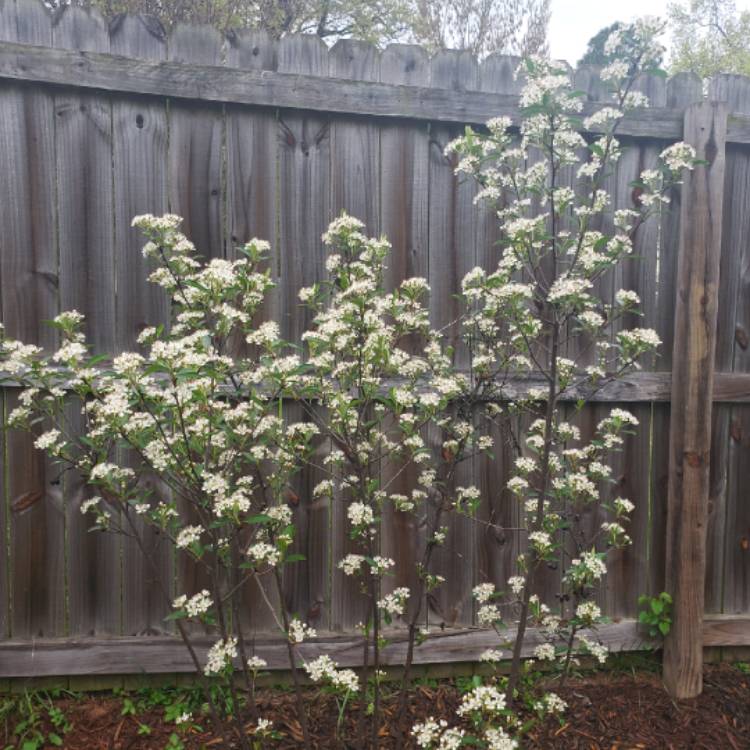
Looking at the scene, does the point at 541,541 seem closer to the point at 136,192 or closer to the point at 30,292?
the point at 136,192

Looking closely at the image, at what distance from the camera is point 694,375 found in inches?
102

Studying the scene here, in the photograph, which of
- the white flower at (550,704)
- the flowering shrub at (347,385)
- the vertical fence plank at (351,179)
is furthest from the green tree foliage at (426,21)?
the white flower at (550,704)

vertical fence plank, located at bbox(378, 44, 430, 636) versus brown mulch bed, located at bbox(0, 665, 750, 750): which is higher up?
vertical fence plank, located at bbox(378, 44, 430, 636)

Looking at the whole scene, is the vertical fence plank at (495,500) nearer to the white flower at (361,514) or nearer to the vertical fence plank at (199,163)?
the white flower at (361,514)

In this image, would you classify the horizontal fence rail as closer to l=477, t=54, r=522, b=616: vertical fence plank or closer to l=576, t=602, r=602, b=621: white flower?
l=477, t=54, r=522, b=616: vertical fence plank

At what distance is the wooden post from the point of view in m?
2.58

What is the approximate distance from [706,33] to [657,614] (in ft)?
68.4

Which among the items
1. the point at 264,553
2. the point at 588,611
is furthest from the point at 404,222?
the point at 588,611

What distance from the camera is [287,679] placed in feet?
8.39

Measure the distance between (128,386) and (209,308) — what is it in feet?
1.15

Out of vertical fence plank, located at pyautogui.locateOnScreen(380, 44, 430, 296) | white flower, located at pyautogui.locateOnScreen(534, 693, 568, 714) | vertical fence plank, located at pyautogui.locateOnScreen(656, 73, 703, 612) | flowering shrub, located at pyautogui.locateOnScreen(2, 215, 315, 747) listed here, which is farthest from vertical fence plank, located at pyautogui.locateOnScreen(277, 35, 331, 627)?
vertical fence plank, located at pyautogui.locateOnScreen(656, 73, 703, 612)

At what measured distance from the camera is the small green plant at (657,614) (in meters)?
2.67

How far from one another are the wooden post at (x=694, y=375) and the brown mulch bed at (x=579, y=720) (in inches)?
5.0

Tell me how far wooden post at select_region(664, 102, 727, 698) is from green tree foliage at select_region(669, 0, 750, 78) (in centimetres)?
1714
